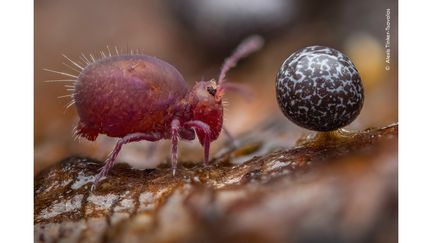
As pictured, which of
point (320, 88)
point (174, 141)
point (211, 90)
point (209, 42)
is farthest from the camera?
point (209, 42)

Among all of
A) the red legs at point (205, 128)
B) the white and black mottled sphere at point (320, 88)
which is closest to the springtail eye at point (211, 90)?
the red legs at point (205, 128)

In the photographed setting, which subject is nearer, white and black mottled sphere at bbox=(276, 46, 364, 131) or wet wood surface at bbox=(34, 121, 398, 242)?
wet wood surface at bbox=(34, 121, 398, 242)

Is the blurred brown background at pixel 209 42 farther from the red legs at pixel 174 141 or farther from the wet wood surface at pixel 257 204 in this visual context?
the wet wood surface at pixel 257 204

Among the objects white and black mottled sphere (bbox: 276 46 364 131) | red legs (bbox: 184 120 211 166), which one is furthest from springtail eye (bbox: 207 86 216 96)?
white and black mottled sphere (bbox: 276 46 364 131)

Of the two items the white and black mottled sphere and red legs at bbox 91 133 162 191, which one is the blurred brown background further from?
the white and black mottled sphere

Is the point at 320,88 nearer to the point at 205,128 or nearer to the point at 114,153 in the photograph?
the point at 205,128

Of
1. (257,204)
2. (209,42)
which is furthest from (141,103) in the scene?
(209,42)
